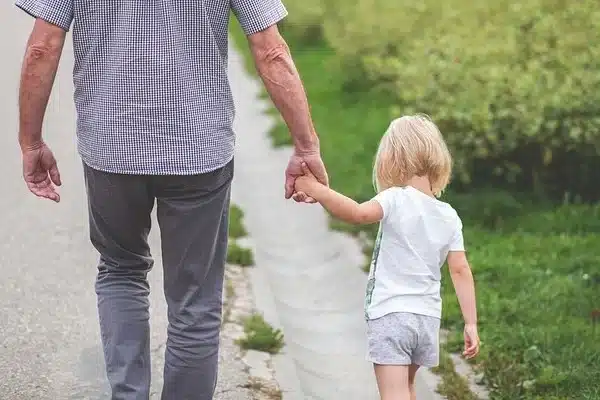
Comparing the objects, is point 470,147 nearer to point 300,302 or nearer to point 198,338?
point 300,302

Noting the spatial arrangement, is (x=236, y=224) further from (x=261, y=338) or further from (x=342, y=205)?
(x=342, y=205)

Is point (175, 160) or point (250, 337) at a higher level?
point (175, 160)

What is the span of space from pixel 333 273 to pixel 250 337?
136 cm

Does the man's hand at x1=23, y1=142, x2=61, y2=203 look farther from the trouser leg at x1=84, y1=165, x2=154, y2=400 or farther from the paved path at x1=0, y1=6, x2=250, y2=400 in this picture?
the paved path at x1=0, y1=6, x2=250, y2=400

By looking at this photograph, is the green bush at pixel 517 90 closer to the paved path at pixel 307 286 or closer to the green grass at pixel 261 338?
the paved path at pixel 307 286

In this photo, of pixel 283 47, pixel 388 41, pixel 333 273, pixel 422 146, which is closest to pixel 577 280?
pixel 333 273

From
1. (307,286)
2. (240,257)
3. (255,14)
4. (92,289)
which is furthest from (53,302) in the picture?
(255,14)

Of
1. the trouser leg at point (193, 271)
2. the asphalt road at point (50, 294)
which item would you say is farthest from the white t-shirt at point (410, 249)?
the asphalt road at point (50, 294)

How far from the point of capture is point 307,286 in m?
6.01

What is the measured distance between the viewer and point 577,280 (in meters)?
5.88

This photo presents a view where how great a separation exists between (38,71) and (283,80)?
698mm

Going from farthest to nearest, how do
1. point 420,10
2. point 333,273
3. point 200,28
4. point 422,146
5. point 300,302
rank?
point 420,10 < point 333,273 < point 300,302 < point 422,146 < point 200,28

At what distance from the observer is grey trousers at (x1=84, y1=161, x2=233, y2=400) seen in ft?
10.9

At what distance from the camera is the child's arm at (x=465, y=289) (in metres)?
3.43
